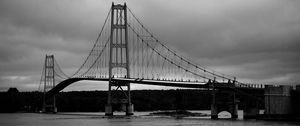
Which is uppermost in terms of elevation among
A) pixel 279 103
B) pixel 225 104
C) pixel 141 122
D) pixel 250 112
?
pixel 279 103

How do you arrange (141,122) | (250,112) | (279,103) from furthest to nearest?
(250,112) < (141,122) < (279,103)

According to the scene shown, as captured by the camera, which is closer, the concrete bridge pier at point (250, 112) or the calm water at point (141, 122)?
the calm water at point (141, 122)

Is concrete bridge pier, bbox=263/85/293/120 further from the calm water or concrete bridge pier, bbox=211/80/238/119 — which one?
concrete bridge pier, bbox=211/80/238/119

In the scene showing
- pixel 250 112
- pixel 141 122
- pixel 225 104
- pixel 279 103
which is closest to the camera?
pixel 279 103

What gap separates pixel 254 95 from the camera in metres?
94.7

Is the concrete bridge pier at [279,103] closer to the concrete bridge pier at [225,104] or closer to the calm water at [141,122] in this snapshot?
the calm water at [141,122]

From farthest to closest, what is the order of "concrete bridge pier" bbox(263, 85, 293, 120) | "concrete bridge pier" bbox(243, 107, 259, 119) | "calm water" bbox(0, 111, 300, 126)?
1. "concrete bridge pier" bbox(243, 107, 259, 119)
2. "concrete bridge pier" bbox(263, 85, 293, 120)
3. "calm water" bbox(0, 111, 300, 126)

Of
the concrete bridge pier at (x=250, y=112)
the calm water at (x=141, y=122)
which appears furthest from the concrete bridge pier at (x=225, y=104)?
the calm water at (x=141, y=122)

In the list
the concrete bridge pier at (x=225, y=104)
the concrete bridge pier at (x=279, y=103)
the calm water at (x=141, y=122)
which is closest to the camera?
the calm water at (x=141, y=122)

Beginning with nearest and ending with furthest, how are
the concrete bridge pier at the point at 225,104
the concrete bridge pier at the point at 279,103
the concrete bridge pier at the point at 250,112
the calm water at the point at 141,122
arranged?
the calm water at the point at 141,122 → the concrete bridge pier at the point at 279,103 → the concrete bridge pier at the point at 250,112 → the concrete bridge pier at the point at 225,104

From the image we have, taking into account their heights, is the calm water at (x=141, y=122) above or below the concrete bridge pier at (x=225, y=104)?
below

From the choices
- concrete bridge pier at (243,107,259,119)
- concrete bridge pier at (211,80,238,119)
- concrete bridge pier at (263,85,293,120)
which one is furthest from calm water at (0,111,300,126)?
concrete bridge pier at (263,85,293,120)

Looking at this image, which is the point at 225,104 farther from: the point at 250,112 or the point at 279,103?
the point at 279,103

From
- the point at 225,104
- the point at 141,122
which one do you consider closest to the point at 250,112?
the point at 225,104
